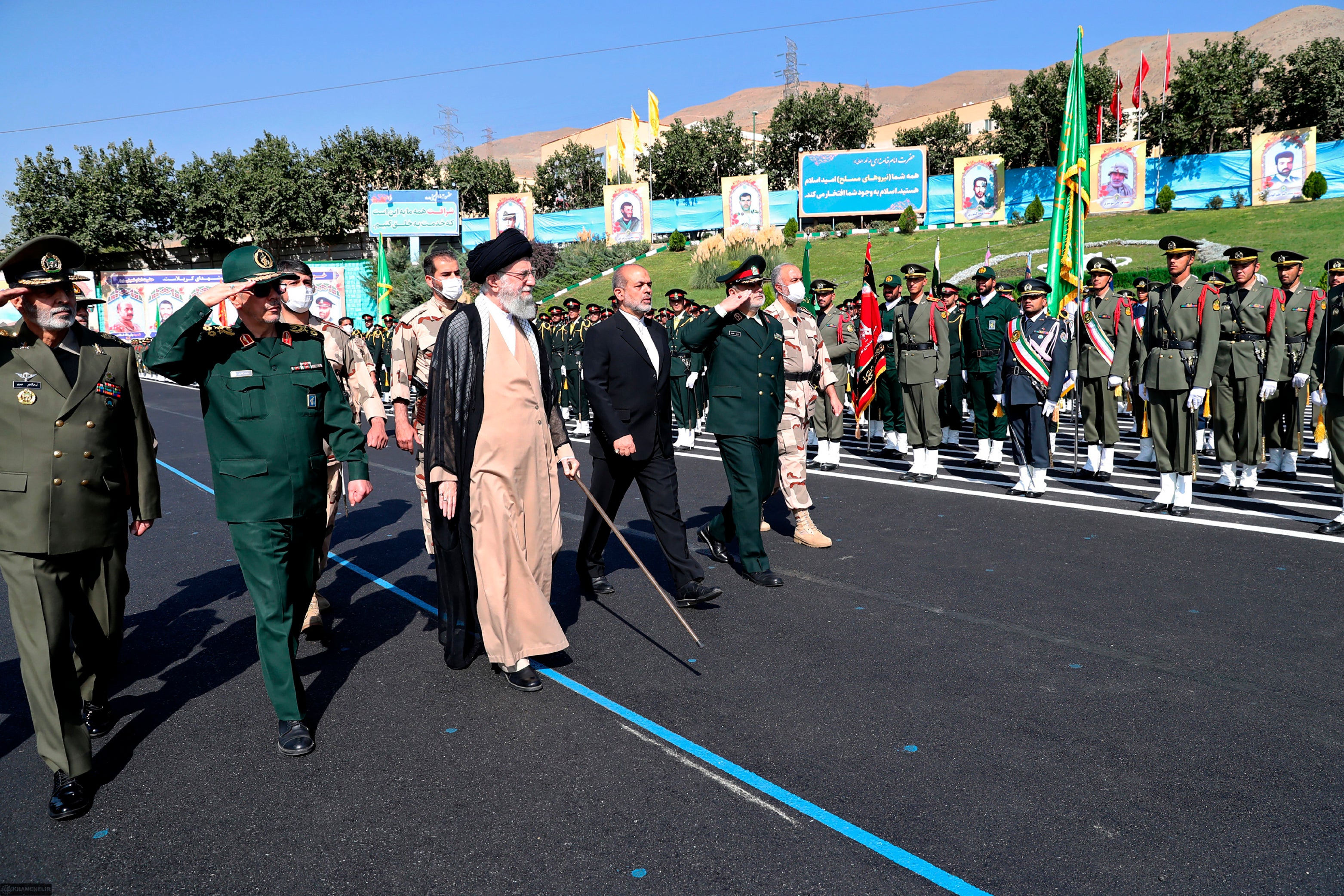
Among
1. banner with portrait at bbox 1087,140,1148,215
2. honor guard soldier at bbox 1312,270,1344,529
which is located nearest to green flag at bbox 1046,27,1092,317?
honor guard soldier at bbox 1312,270,1344,529

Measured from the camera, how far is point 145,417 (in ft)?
14.5

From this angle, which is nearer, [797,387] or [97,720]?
[97,720]

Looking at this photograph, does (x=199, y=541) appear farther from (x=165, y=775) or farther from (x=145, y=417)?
(x=165, y=775)

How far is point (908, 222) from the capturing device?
4384cm

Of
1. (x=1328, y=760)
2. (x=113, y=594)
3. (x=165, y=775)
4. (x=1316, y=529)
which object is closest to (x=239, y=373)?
(x=113, y=594)

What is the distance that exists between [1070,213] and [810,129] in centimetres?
6151

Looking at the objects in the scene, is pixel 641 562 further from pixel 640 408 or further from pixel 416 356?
pixel 416 356

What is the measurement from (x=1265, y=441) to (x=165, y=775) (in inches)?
414

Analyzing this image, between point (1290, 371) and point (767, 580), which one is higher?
point (1290, 371)

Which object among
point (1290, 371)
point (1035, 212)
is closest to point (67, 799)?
point (1290, 371)

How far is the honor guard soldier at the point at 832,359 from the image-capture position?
456 inches

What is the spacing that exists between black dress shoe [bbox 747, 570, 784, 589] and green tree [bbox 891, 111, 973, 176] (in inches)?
2574

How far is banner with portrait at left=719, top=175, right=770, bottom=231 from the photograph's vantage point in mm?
47562

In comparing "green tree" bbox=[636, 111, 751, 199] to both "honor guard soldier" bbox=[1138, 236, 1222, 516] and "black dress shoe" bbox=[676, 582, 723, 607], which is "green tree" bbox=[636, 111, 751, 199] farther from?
"black dress shoe" bbox=[676, 582, 723, 607]
